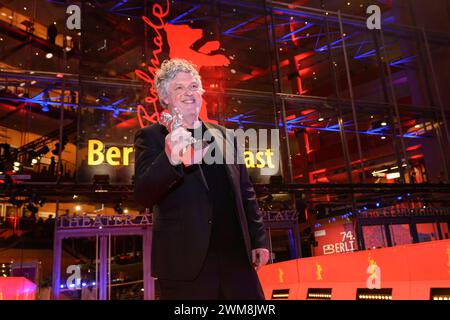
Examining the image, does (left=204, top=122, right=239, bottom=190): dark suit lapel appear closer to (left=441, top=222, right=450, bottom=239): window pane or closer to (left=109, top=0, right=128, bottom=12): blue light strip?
(left=109, top=0, right=128, bottom=12): blue light strip

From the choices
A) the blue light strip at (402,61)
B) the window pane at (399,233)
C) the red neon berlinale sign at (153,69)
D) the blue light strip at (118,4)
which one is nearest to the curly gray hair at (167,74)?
the red neon berlinale sign at (153,69)

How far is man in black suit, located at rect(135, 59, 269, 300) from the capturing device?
131 centimetres

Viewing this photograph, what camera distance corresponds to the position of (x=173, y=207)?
4.62 feet

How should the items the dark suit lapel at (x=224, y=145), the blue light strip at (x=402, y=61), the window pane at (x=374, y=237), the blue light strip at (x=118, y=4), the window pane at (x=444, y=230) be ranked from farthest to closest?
1. the blue light strip at (x=402, y=61)
2. the window pane at (x=444, y=230)
3. the window pane at (x=374, y=237)
4. the blue light strip at (x=118, y=4)
5. the dark suit lapel at (x=224, y=145)

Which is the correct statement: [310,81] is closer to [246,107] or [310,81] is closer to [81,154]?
[246,107]

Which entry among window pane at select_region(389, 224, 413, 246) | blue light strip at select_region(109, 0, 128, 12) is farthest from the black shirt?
window pane at select_region(389, 224, 413, 246)

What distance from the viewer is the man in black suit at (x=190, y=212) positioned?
131cm

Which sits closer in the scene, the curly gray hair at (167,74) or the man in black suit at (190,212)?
the man in black suit at (190,212)

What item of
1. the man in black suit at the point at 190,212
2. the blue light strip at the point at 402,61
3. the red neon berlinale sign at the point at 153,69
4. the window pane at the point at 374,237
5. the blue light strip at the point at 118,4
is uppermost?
the blue light strip at the point at 118,4

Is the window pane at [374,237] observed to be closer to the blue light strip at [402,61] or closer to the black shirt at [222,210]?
the blue light strip at [402,61]
